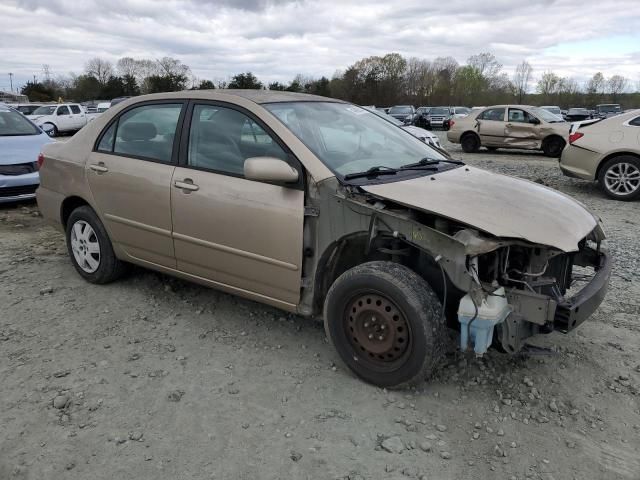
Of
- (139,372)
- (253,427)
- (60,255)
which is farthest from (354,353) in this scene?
(60,255)

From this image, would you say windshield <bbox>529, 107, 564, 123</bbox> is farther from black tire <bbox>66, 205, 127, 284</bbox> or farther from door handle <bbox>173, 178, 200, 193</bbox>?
door handle <bbox>173, 178, 200, 193</bbox>

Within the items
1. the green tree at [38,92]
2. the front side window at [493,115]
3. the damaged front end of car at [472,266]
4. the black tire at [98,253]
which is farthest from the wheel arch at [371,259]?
the green tree at [38,92]

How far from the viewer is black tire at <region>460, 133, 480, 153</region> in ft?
55.0

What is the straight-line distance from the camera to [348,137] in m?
3.69

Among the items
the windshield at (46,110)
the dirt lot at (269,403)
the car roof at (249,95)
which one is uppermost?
the car roof at (249,95)

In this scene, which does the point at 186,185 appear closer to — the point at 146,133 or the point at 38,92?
the point at 146,133

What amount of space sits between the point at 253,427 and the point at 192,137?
2.05 m

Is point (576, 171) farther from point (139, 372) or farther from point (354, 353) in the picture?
point (139, 372)

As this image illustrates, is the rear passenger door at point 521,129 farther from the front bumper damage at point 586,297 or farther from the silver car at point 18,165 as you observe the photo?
the front bumper damage at point 586,297

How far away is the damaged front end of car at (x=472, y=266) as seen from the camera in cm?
274

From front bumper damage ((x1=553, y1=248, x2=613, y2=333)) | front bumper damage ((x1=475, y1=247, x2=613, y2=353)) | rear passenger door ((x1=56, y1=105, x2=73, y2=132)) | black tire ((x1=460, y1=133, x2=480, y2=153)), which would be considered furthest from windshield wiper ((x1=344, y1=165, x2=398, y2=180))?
rear passenger door ((x1=56, y1=105, x2=73, y2=132))

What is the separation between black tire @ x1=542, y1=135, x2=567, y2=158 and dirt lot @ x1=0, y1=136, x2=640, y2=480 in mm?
12293

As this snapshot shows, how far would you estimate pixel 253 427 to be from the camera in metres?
2.75

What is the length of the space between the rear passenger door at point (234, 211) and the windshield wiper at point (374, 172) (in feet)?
1.00
